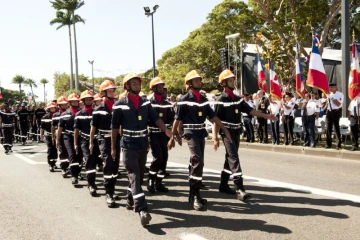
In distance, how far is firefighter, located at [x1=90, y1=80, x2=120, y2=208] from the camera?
22.0 ft

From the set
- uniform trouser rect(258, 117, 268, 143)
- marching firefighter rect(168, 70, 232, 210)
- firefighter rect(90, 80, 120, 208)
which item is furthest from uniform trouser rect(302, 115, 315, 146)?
firefighter rect(90, 80, 120, 208)

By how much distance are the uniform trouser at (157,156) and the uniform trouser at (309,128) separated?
6947 mm

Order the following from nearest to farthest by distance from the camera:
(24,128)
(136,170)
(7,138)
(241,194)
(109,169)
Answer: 1. (136,170)
2. (241,194)
3. (109,169)
4. (7,138)
5. (24,128)

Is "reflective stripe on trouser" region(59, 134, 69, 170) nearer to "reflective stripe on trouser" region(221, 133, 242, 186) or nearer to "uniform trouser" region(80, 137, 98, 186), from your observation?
"uniform trouser" region(80, 137, 98, 186)

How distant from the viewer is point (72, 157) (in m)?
8.91

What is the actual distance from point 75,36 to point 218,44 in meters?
22.0

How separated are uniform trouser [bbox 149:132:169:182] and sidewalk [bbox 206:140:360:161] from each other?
598cm

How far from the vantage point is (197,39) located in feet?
139

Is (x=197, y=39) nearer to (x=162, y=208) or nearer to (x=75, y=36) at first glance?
(x=75, y=36)

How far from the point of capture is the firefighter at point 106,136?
22.0 feet

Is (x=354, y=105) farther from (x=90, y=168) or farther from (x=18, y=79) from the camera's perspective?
(x=18, y=79)

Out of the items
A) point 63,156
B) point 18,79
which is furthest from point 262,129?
point 18,79

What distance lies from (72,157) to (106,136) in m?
2.38

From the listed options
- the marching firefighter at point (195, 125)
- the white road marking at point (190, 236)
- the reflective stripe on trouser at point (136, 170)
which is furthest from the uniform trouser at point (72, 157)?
the white road marking at point (190, 236)
